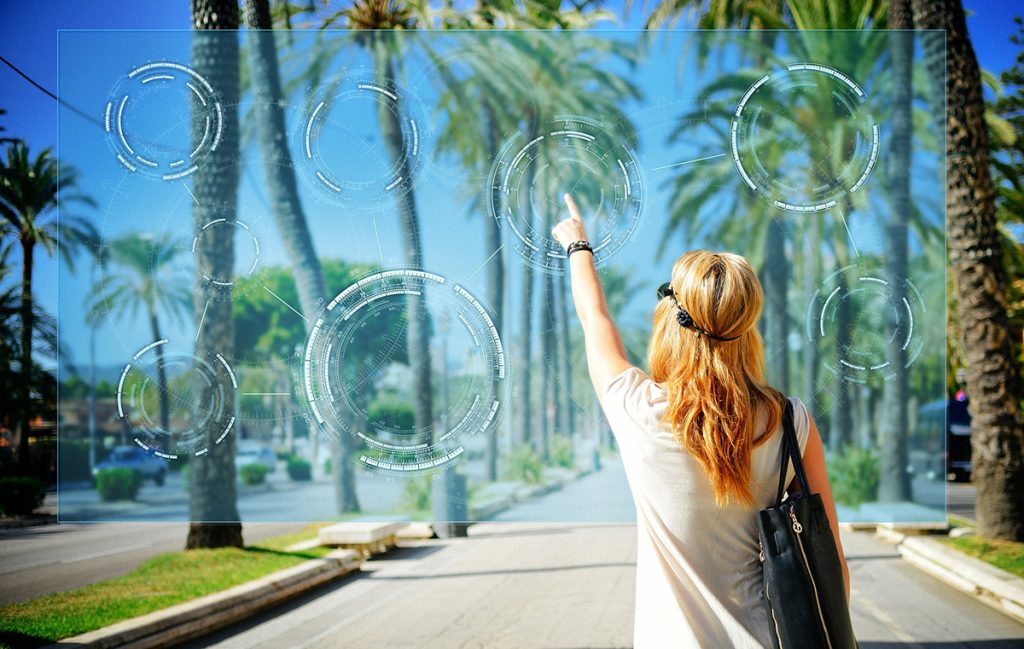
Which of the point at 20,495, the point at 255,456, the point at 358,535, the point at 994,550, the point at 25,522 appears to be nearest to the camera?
the point at 255,456

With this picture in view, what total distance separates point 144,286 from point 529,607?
3.68m

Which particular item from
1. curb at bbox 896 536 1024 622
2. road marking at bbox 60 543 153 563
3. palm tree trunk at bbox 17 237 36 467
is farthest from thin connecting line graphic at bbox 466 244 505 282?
palm tree trunk at bbox 17 237 36 467

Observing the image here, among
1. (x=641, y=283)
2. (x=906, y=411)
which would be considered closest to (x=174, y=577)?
(x=641, y=283)

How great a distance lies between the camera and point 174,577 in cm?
741

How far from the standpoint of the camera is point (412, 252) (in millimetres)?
6309

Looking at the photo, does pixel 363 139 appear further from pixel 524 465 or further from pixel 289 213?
pixel 524 465

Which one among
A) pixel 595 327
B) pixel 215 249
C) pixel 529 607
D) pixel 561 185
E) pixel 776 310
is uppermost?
pixel 561 185

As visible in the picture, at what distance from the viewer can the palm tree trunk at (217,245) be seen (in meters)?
6.35

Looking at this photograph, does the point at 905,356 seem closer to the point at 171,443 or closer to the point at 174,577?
the point at 171,443

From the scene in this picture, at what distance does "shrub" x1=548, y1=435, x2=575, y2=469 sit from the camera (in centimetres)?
657

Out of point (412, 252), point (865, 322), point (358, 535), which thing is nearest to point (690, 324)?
point (412, 252)

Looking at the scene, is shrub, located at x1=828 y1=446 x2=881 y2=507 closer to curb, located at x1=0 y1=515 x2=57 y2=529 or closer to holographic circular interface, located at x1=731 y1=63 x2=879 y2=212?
holographic circular interface, located at x1=731 y1=63 x2=879 y2=212

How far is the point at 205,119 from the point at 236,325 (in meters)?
1.49

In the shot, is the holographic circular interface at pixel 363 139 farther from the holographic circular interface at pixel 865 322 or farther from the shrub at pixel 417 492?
the holographic circular interface at pixel 865 322
